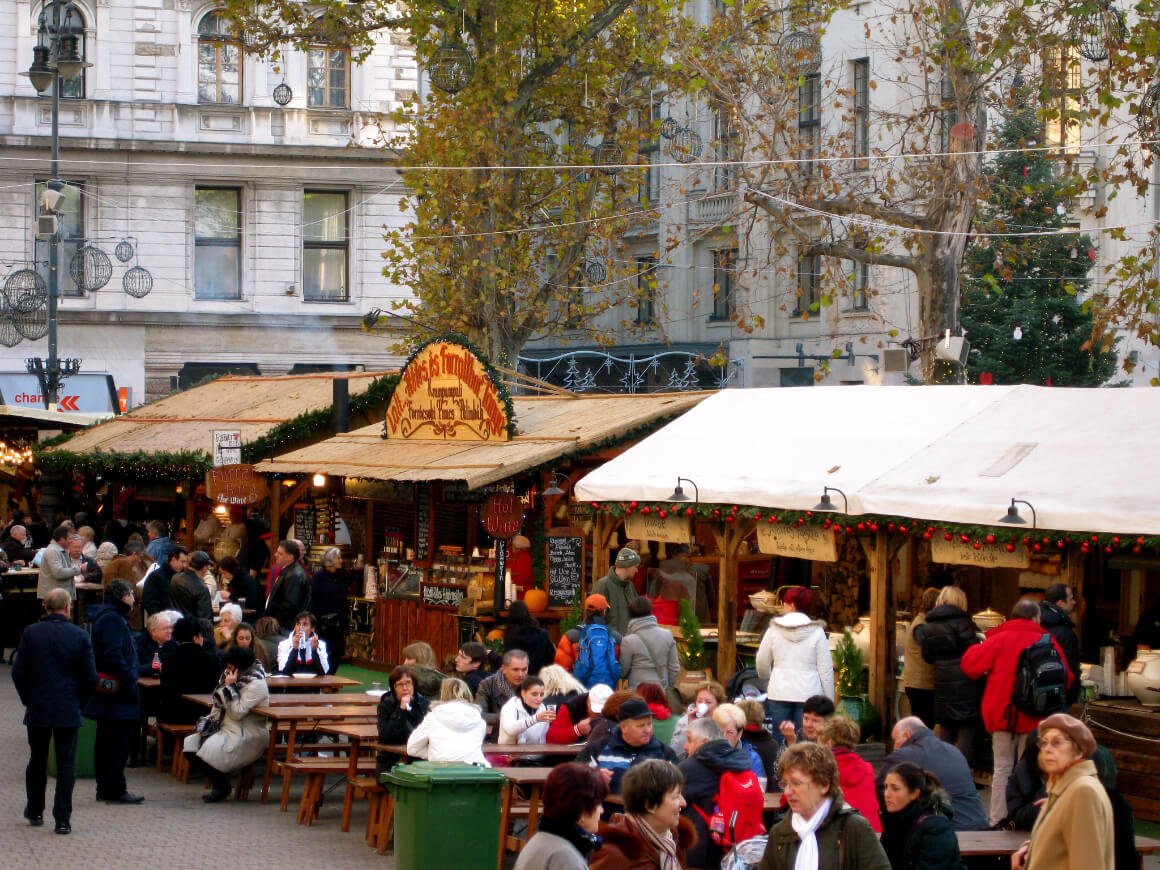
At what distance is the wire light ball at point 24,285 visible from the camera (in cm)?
3353

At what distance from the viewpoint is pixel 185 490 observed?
2695 centimetres

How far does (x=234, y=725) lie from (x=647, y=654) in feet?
10.6

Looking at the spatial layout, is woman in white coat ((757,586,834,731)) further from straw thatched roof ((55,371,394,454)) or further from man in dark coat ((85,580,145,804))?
straw thatched roof ((55,371,394,454))

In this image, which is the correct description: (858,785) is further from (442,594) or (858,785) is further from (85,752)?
(442,594)

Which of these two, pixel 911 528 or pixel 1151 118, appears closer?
pixel 911 528

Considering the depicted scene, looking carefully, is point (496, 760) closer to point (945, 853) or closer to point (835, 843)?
point (945, 853)

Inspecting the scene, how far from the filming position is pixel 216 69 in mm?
41031

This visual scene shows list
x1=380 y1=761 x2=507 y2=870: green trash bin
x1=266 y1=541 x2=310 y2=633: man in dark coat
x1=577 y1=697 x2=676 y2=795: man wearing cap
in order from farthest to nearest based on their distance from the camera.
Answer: x1=266 y1=541 x2=310 y2=633: man in dark coat
x1=380 y1=761 x2=507 y2=870: green trash bin
x1=577 y1=697 x2=676 y2=795: man wearing cap

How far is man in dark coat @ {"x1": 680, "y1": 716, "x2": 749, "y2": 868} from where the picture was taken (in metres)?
9.12

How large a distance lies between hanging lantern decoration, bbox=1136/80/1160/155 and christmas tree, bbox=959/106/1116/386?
1191 cm

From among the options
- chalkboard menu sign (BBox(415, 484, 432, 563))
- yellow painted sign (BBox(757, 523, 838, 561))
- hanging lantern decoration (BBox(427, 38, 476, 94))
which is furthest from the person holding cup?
hanging lantern decoration (BBox(427, 38, 476, 94))

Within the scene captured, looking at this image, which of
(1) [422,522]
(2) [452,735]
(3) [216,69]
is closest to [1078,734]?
(2) [452,735]

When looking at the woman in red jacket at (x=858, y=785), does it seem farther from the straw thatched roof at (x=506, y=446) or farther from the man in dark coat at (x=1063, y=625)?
the straw thatched roof at (x=506, y=446)

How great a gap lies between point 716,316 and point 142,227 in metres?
13.9
